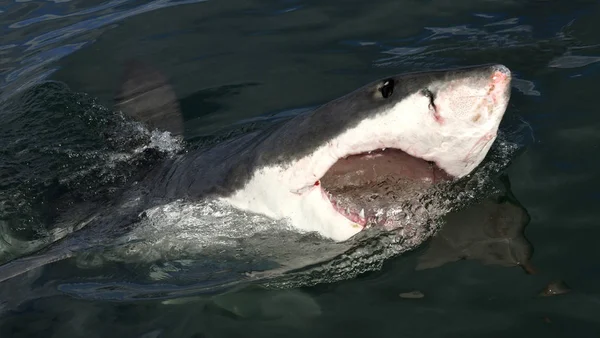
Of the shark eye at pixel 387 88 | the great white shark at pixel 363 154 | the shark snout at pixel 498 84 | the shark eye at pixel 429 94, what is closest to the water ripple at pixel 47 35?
the great white shark at pixel 363 154

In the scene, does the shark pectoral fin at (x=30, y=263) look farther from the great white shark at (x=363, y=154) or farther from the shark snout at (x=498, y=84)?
the shark snout at (x=498, y=84)

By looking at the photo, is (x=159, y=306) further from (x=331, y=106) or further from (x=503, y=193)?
(x=503, y=193)

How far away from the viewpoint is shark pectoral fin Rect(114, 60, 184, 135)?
5898mm

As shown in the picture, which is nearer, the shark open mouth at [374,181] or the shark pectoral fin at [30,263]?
the shark open mouth at [374,181]

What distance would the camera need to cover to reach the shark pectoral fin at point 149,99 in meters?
5.90

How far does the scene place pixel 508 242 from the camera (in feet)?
11.1

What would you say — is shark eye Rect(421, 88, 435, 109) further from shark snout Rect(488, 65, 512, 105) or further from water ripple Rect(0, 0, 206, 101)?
water ripple Rect(0, 0, 206, 101)

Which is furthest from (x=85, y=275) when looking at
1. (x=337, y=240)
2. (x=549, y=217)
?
(x=549, y=217)

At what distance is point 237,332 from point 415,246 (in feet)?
3.03

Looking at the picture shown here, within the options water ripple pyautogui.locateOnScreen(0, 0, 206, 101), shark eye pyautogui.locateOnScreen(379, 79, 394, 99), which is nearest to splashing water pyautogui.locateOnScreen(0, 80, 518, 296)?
shark eye pyautogui.locateOnScreen(379, 79, 394, 99)

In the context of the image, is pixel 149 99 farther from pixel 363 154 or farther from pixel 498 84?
pixel 498 84

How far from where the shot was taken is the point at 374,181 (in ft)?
10.6

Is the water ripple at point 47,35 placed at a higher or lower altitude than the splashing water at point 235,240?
higher

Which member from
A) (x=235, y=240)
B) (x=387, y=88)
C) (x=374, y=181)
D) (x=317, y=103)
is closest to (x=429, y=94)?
(x=387, y=88)
